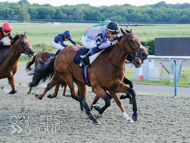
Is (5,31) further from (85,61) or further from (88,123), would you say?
(88,123)

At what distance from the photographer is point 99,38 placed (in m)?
5.04

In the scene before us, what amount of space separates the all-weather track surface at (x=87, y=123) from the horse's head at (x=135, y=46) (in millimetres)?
1156

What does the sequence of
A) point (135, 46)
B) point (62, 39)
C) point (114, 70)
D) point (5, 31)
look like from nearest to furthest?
point (135, 46), point (114, 70), point (5, 31), point (62, 39)

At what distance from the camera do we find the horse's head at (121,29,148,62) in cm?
459

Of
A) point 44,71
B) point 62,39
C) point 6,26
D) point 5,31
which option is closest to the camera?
point 44,71

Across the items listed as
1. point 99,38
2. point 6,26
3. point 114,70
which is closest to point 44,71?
point 6,26

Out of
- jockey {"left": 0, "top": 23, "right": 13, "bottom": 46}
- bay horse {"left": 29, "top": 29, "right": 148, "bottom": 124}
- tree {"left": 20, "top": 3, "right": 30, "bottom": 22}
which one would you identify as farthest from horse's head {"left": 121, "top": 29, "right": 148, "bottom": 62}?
tree {"left": 20, "top": 3, "right": 30, "bottom": 22}

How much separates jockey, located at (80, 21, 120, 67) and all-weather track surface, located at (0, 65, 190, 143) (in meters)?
1.13

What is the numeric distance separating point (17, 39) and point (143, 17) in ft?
199

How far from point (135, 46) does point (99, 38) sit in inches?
25.6

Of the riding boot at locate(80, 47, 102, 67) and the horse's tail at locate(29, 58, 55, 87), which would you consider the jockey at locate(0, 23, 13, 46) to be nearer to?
the horse's tail at locate(29, 58, 55, 87)

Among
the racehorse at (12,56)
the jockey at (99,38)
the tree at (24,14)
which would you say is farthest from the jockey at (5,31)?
the tree at (24,14)

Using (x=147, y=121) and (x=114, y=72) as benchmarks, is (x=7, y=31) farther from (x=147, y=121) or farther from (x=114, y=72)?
(x=147, y=121)

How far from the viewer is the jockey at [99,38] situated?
4.98 meters
